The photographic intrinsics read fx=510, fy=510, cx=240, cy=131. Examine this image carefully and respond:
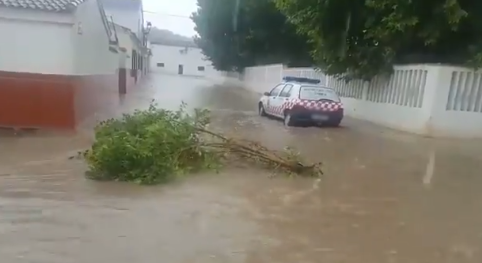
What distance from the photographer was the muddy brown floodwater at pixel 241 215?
16.0 ft

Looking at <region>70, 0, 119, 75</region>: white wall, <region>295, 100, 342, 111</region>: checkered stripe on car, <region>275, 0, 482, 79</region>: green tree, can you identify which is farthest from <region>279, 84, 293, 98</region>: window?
<region>70, 0, 119, 75</region>: white wall

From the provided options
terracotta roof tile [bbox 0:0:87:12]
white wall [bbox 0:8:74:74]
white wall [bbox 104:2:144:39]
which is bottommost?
white wall [bbox 0:8:74:74]

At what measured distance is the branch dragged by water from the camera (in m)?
7.18

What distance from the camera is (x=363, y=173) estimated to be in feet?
28.8

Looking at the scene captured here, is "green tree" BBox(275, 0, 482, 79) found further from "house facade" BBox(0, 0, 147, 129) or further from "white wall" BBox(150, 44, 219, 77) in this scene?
"white wall" BBox(150, 44, 219, 77)

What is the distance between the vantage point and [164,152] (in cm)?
748

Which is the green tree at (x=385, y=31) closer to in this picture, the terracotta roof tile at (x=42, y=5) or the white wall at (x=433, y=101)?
the white wall at (x=433, y=101)

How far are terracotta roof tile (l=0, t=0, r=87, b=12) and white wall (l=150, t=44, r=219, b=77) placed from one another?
69170mm

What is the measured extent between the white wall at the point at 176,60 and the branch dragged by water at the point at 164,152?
72.1 m

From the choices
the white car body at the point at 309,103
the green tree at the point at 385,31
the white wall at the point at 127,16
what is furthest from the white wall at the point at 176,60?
the white car body at the point at 309,103

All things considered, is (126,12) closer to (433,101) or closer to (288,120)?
(288,120)

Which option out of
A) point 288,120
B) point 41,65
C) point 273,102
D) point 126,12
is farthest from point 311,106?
point 126,12

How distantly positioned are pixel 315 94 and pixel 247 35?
24.1 m

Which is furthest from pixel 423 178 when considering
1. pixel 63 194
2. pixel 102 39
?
pixel 102 39
